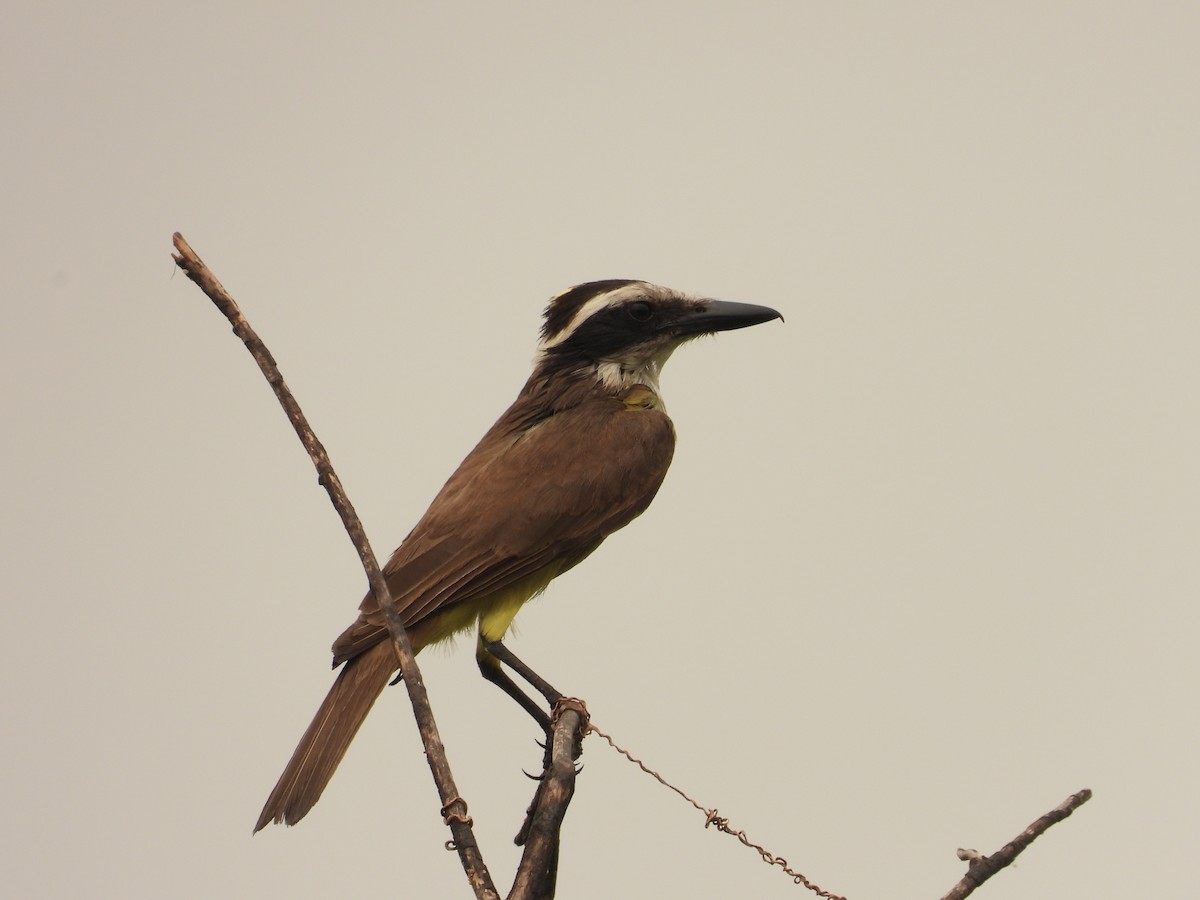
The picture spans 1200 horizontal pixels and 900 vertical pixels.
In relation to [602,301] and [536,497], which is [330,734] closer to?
[536,497]

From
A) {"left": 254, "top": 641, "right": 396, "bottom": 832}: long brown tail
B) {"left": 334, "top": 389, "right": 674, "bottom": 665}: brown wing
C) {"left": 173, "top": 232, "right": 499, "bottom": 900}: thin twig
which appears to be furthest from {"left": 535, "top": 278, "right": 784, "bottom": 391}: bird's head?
{"left": 173, "top": 232, "right": 499, "bottom": 900}: thin twig

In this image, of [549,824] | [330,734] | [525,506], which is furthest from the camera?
[525,506]

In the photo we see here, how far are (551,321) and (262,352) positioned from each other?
243 centimetres

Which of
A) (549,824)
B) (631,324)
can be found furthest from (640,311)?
(549,824)

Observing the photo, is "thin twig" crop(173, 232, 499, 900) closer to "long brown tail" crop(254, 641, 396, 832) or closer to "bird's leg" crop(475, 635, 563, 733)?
"long brown tail" crop(254, 641, 396, 832)

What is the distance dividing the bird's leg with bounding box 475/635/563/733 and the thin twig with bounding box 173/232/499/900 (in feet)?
4.00

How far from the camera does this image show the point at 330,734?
4203mm

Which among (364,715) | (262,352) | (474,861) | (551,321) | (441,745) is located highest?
(551,321)

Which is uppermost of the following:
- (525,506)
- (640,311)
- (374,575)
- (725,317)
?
(640,311)

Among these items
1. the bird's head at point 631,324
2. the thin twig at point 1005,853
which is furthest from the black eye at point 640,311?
the thin twig at point 1005,853

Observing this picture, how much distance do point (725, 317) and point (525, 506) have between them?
1.40 m

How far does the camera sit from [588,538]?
5242mm

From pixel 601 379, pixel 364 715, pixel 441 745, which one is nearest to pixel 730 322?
pixel 601 379

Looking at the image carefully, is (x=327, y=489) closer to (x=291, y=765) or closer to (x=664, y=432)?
(x=291, y=765)
